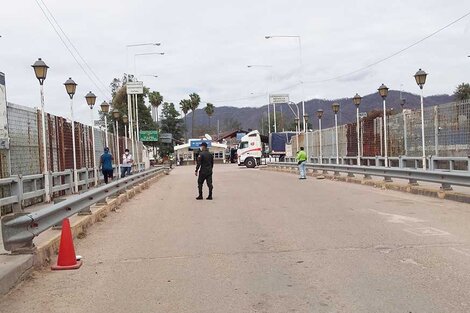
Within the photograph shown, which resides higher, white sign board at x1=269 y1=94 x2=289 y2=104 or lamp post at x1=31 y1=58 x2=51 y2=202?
white sign board at x1=269 y1=94 x2=289 y2=104

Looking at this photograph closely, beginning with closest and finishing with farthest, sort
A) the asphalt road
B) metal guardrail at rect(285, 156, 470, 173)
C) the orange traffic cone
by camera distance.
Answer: the asphalt road, the orange traffic cone, metal guardrail at rect(285, 156, 470, 173)

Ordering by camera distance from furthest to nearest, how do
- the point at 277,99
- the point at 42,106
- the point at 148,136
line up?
1. the point at 148,136
2. the point at 277,99
3. the point at 42,106

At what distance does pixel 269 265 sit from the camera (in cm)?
712

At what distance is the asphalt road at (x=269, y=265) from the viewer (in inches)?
217

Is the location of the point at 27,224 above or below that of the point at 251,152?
below

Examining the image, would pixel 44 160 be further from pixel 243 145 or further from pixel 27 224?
pixel 243 145

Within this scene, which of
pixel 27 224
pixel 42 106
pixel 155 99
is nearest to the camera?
pixel 27 224

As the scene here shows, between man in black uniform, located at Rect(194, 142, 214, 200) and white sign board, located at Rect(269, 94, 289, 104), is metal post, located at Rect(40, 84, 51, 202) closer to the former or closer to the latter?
man in black uniform, located at Rect(194, 142, 214, 200)

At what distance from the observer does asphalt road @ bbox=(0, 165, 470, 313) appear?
18.1ft

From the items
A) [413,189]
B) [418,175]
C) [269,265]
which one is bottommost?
[269,265]

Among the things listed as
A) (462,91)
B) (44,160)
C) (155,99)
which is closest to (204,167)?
(44,160)

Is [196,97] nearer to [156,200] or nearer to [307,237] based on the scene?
[156,200]

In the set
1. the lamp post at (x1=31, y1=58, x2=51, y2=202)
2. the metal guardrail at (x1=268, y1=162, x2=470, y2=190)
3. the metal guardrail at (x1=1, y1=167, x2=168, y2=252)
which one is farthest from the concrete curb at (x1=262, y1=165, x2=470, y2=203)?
the lamp post at (x1=31, y1=58, x2=51, y2=202)

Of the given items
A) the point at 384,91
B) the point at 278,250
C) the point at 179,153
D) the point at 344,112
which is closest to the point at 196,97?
the point at 179,153
